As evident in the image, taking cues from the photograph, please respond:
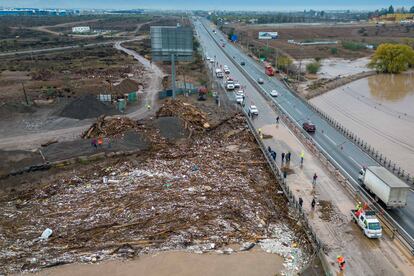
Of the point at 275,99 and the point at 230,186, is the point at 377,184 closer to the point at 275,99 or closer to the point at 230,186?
the point at 230,186

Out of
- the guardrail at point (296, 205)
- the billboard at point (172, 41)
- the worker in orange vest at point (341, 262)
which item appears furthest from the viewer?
the billboard at point (172, 41)

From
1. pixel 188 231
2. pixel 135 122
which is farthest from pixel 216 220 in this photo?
pixel 135 122

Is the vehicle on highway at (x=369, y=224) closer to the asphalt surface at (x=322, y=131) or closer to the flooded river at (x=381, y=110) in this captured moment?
the asphalt surface at (x=322, y=131)

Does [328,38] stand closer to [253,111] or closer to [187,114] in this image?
[253,111]

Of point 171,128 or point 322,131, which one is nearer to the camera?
point 171,128

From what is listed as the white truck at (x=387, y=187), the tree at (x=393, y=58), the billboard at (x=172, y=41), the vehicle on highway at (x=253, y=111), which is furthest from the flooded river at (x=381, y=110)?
the billboard at (x=172, y=41)

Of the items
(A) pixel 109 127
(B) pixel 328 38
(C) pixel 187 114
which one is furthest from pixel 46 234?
(B) pixel 328 38

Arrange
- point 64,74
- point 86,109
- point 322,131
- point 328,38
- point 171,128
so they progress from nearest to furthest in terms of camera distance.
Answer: point 171,128
point 322,131
point 86,109
point 64,74
point 328,38
